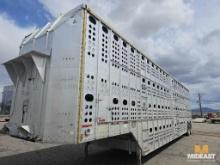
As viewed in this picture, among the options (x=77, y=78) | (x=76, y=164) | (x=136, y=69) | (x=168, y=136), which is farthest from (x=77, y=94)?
(x=168, y=136)

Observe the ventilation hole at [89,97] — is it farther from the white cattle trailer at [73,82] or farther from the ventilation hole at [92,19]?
the ventilation hole at [92,19]

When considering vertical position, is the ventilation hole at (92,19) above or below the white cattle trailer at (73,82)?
above

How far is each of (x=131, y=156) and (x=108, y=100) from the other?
4.41 m

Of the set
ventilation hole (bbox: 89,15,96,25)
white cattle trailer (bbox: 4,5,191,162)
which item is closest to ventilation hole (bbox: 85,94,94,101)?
white cattle trailer (bbox: 4,5,191,162)

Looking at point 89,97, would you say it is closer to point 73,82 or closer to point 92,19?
point 73,82

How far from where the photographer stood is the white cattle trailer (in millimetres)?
3570

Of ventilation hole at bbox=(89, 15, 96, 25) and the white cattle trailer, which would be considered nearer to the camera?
the white cattle trailer

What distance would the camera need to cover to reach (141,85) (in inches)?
241

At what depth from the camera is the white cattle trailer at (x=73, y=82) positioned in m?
3.57

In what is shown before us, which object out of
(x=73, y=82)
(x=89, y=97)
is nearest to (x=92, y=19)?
(x=73, y=82)

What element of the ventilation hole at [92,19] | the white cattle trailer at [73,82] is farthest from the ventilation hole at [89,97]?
the ventilation hole at [92,19]

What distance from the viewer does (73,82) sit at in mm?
3609

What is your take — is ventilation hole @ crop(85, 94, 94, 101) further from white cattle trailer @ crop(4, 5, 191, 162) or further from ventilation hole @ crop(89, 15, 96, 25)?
ventilation hole @ crop(89, 15, 96, 25)

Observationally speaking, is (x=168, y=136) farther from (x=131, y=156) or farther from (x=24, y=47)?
(x=24, y=47)
